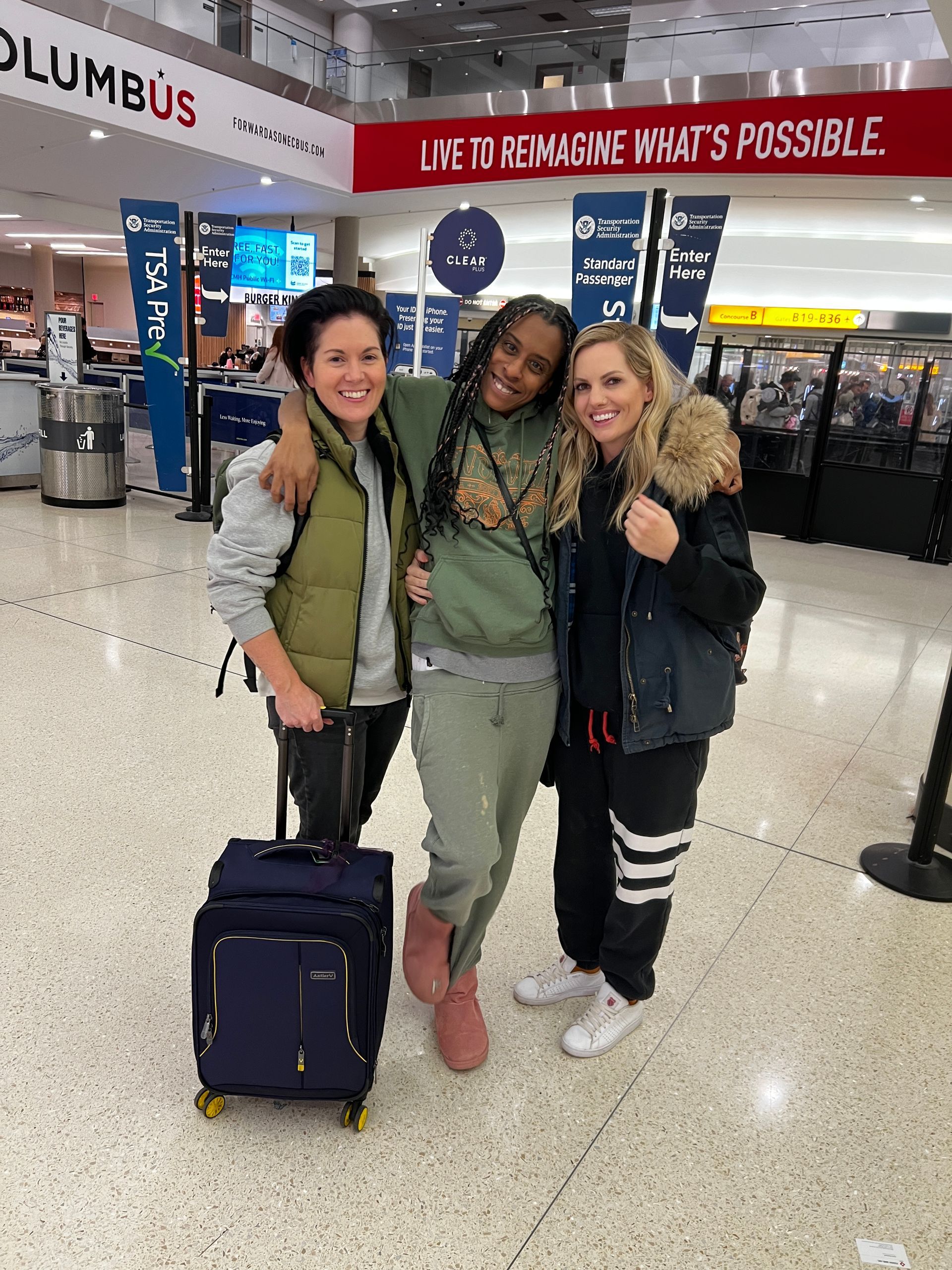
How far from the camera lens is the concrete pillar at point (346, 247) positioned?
13930mm

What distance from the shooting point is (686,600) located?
1520 mm

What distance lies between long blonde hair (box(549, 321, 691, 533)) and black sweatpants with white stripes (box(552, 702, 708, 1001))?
16.5 inches

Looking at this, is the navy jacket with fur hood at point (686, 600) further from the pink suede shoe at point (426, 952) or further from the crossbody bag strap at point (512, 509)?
the pink suede shoe at point (426, 952)

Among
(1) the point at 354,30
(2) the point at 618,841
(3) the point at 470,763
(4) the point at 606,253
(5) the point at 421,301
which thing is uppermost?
(1) the point at 354,30

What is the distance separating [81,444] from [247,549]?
666 cm

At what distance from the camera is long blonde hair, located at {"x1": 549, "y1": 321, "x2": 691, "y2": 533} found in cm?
153

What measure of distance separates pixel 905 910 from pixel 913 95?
8853 millimetres

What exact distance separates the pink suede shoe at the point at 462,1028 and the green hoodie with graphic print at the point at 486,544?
2.49 ft

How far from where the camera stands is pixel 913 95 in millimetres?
8406

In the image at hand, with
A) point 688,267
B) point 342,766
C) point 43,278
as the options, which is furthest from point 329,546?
point 43,278

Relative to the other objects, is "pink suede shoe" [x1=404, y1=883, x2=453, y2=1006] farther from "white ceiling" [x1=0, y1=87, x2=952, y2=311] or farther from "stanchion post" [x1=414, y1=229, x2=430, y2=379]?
"white ceiling" [x1=0, y1=87, x2=952, y2=311]

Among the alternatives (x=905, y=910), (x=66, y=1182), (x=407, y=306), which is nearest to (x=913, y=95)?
(x=407, y=306)

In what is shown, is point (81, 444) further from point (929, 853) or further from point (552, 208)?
point (552, 208)

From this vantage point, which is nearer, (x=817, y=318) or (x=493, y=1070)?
(x=493, y=1070)
